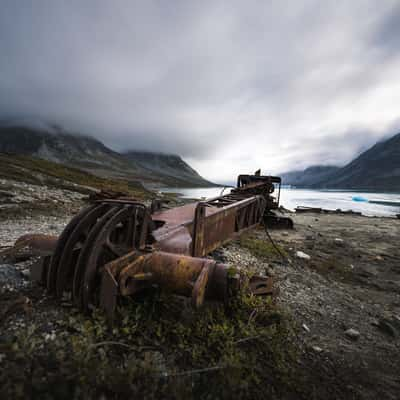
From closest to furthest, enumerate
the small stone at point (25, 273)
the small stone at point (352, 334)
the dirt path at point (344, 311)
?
1. the dirt path at point (344, 311)
2. the small stone at point (25, 273)
3. the small stone at point (352, 334)

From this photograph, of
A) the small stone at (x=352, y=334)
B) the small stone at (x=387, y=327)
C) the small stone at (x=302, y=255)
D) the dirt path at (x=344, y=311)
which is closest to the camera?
the dirt path at (x=344, y=311)

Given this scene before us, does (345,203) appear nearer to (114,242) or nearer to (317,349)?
(317,349)

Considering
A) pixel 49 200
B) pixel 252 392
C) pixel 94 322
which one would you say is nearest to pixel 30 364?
pixel 94 322

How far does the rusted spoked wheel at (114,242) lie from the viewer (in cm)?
183

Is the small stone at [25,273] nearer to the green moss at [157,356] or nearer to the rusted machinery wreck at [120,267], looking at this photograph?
the rusted machinery wreck at [120,267]

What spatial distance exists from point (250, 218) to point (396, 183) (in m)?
211

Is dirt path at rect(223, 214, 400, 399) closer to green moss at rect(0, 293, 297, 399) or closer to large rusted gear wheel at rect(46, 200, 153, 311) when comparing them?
green moss at rect(0, 293, 297, 399)

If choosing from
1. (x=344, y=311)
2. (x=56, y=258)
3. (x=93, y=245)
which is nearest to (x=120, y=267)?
(x=93, y=245)

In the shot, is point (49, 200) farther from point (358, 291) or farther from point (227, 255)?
point (358, 291)

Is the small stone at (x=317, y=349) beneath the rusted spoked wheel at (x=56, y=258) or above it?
beneath

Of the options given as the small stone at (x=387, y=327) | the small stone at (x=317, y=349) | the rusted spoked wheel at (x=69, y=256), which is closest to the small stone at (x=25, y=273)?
the rusted spoked wheel at (x=69, y=256)

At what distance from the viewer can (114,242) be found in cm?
228

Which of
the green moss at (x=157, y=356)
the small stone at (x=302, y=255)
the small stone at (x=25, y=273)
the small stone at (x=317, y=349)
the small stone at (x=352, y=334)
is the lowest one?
the small stone at (x=302, y=255)

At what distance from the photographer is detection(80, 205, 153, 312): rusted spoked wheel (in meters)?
1.83
